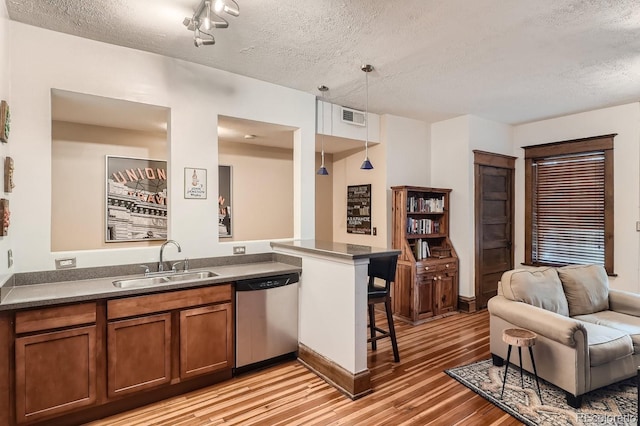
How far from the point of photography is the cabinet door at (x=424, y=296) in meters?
4.51

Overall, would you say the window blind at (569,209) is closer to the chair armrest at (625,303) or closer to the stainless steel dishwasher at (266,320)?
the chair armrest at (625,303)

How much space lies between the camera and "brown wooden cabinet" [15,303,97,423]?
2.12 meters

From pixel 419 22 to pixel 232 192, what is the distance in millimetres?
3388

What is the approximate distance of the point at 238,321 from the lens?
2.97 m

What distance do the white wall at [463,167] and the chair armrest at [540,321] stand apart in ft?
6.06

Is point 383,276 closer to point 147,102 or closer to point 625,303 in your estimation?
point 625,303

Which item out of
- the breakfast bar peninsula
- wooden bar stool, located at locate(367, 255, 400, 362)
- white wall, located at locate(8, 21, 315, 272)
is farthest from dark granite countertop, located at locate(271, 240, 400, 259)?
white wall, located at locate(8, 21, 315, 272)

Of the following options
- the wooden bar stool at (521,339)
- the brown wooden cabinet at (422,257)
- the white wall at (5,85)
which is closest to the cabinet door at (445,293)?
the brown wooden cabinet at (422,257)

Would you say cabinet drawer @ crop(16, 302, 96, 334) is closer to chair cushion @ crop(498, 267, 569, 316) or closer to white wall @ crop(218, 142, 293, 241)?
white wall @ crop(218, 142, 293, 241)

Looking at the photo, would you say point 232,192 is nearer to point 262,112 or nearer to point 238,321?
point 262,112

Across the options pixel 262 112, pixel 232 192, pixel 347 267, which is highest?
pixel 262 112

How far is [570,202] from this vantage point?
490 cm

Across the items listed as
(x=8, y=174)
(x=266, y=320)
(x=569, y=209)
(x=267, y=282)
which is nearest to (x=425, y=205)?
(x=569, y=209)

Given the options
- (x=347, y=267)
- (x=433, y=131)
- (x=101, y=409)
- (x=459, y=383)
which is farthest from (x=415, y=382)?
(x=433, y=131)
